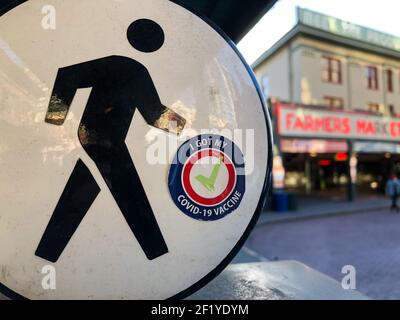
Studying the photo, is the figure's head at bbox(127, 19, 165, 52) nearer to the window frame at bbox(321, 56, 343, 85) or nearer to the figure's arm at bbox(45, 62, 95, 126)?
the figure's arm at bbox(45, 62, 95, 126)

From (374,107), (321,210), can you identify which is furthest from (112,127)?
(374,107)

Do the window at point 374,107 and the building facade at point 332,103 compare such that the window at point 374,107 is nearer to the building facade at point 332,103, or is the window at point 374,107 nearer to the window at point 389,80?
the building facade at point 332,103

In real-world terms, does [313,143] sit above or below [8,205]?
above

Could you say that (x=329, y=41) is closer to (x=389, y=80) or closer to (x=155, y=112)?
(x=389, y=80)

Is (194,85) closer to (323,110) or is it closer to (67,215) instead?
(67,215)

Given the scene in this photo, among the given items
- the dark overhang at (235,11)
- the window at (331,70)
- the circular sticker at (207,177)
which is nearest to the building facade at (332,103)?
the window at (331,70)

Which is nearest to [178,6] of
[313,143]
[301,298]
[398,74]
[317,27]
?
[301,298]

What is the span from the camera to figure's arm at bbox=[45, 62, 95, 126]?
1061 mm

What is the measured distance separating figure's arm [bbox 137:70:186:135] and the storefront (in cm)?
1257

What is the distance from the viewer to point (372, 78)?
20.7m

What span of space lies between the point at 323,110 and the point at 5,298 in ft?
52.8

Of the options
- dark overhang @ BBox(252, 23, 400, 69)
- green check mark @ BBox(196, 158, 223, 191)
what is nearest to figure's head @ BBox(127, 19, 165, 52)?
green check mark @ BBox(196, 158, 223, 191)

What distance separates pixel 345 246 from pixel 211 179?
742 centimetres

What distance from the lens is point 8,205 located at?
3.42ft
